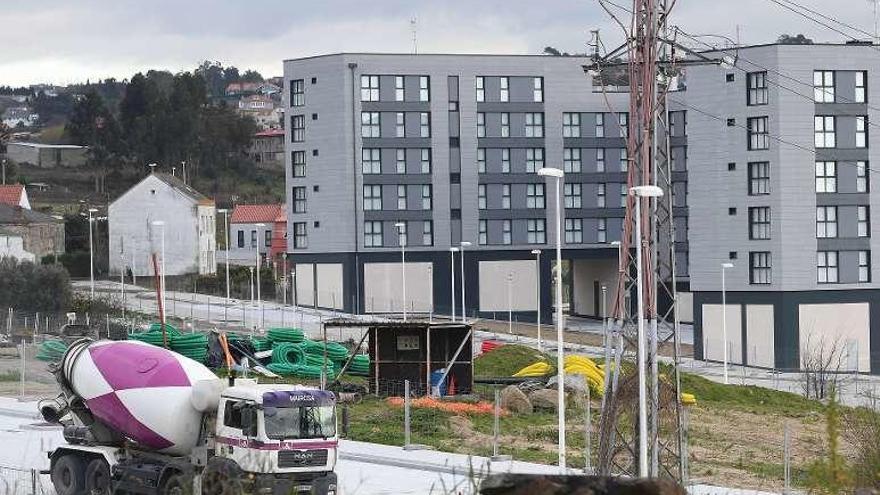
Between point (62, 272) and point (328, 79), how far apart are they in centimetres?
2120

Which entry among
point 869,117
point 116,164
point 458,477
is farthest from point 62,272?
point 116,164

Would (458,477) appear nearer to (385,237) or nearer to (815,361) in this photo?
(815,361)

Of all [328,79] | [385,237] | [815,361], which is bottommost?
[815,361]

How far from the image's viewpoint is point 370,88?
101m

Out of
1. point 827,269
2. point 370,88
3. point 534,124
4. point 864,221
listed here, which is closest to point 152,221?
point 370,88

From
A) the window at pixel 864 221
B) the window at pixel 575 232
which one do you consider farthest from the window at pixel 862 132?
the window at pixel 575 232

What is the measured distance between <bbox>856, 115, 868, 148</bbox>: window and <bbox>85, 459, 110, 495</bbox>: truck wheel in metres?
61.2

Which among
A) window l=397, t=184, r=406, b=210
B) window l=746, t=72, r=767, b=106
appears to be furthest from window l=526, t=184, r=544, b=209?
window l=746, t=72, r=767, b=106

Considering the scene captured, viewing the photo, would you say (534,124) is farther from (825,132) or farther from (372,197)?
(825,132)

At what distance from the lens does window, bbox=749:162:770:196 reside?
85.4 metres

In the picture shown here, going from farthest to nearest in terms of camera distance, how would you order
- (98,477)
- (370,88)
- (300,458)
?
(370,88)
(98,477)
(300,458)

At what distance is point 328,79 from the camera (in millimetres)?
101812

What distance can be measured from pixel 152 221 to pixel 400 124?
19998 mm

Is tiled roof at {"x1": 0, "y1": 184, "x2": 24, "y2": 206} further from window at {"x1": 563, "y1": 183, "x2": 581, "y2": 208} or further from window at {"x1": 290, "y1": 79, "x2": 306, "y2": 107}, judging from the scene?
window at {"x1": 563, "y1": 183, "x2": 581, "y2": 208}
